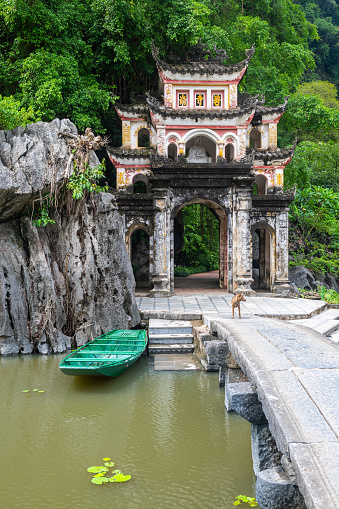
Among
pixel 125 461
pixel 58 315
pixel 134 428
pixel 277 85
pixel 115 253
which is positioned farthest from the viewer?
pixel 277 85

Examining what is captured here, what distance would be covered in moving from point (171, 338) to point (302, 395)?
20.8ft

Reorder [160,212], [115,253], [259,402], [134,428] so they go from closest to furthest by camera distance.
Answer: [259,402] → [134,428] → [115,253] → [160,212]

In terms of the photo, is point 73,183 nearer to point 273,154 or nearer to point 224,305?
point 224,305

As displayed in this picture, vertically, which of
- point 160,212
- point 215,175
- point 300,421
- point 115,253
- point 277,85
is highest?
point 277,85

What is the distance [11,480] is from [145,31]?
58.0 ft

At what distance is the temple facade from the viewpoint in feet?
49.6

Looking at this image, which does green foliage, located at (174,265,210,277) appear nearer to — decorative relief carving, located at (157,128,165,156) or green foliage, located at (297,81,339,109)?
decorative relief carving, located at (157,128,165,156)

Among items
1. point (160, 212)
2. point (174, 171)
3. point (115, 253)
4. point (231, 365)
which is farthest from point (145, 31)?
point (231, 365)

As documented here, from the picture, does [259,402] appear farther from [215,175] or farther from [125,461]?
[215,175]

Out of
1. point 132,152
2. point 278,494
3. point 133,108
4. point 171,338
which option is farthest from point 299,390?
point 133,108

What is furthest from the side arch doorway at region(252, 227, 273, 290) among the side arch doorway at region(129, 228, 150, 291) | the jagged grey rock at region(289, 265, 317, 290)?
the side arch doorway at region(129, 228, 150, 291)

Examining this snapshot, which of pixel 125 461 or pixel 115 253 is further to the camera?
pixel 115 253

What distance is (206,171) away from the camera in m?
15.1

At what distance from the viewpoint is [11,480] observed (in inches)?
193
